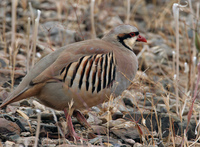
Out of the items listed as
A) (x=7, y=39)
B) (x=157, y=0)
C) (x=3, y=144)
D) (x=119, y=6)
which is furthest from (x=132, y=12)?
(x=3, y=144)

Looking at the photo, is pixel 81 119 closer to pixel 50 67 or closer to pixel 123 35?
pixel 50 67

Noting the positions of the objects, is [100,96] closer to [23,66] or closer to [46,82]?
[46,82]

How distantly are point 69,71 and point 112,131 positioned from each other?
2.99 ft

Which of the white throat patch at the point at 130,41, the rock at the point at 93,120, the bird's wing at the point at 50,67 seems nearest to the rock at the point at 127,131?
the rock at the point at 93,120

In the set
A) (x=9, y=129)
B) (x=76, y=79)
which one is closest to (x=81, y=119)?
(x=76, y=79)

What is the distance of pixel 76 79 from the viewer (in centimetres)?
397

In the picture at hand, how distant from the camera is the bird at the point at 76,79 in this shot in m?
3.92

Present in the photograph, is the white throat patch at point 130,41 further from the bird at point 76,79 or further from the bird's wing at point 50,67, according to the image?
the bird's wing at point 50,67

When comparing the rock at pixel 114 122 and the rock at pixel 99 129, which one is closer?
the rock at pixel 99 129

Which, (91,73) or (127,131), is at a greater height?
(91,73)

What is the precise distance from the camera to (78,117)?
14.7 ft

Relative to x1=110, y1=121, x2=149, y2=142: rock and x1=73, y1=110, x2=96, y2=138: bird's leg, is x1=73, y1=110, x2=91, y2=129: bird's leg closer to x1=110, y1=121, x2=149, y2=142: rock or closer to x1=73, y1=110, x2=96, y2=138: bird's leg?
x1=73, y1=110, x2=96, y2=138: bird's leg

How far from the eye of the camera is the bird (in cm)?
392

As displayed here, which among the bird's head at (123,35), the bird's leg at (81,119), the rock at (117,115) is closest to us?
the bird's leg at (81,119)
